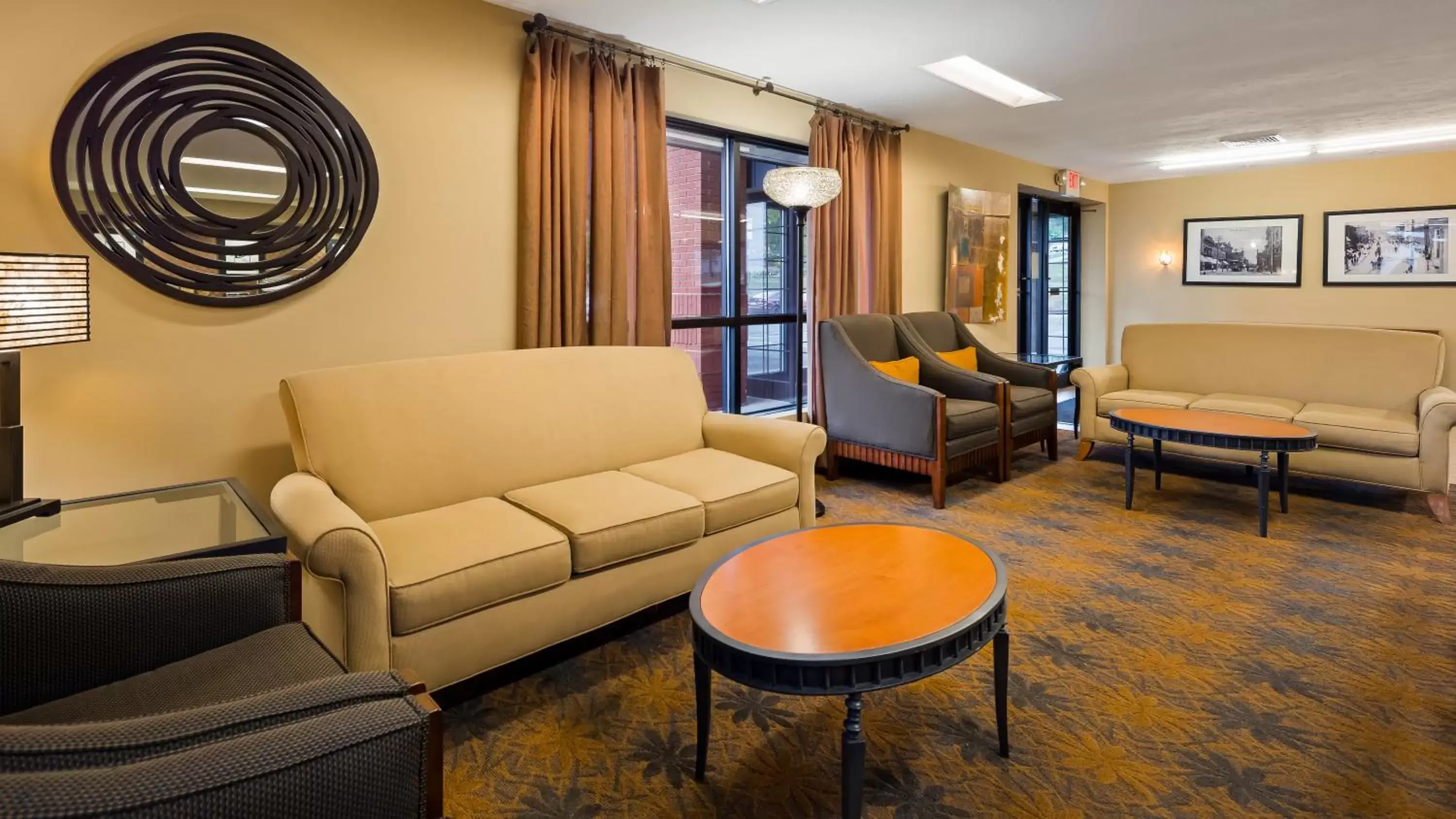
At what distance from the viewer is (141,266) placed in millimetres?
2430

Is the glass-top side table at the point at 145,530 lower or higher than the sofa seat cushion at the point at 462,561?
higher

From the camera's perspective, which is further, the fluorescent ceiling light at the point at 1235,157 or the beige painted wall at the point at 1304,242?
the beige painted wall at the point at 1304,242

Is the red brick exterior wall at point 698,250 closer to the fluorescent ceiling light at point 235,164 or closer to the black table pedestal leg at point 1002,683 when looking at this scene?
the fluorescent ceiling light at point 235,164

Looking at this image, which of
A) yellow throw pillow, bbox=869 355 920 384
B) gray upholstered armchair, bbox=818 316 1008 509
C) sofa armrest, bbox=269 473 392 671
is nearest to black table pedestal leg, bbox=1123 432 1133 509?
gray upholstered armchair, bbox=818 316 1008 509

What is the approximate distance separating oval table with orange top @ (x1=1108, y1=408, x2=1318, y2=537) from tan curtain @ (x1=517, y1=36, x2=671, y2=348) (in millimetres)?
2532

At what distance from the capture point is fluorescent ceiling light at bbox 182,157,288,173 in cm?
250

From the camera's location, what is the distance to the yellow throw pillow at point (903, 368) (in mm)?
4660

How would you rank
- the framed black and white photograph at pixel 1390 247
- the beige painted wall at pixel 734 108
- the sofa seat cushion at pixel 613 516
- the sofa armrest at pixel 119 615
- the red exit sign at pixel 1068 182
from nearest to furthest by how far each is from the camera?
1. the sofa armrest at pixel 119 615
2. the sofa seat cushion at pixel 613 516
3. the beige painted wall at pixel 734 108
4. the framed black and white photograph at pixel 1390 247
5. the red exit sign at pixel 1068 182

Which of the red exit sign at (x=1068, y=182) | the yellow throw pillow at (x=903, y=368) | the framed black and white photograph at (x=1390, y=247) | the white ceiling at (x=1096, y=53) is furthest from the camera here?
the red exit sign at (x=1068, y=182)

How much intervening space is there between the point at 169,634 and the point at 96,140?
66.2 inches

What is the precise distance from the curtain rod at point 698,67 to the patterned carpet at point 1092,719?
2578 millimetres

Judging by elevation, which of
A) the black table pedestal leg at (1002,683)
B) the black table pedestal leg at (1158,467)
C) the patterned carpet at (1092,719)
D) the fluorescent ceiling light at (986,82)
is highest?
the fluorescent ceiling light at (986,82)

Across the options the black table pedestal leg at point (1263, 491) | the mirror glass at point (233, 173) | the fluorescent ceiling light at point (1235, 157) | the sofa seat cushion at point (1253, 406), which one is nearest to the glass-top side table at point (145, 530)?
the mirror glass at point (233, 173)

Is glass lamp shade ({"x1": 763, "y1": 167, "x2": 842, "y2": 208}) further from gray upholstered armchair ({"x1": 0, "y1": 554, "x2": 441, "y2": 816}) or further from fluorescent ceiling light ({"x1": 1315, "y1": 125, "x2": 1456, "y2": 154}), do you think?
fluorescent ceiling light ({"x1": 1315, "y1": 125, "x2": 1456, "y2": 154})
